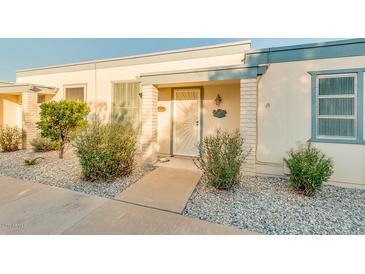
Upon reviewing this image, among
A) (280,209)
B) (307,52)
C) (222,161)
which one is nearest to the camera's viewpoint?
(280,209)

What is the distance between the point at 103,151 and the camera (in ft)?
14.1

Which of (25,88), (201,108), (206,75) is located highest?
(25,88)

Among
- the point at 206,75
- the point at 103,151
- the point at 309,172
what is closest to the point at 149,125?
the point at 103,151

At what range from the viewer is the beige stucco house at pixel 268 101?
450 centimetres

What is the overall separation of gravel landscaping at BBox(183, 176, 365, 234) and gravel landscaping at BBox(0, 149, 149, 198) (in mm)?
1730

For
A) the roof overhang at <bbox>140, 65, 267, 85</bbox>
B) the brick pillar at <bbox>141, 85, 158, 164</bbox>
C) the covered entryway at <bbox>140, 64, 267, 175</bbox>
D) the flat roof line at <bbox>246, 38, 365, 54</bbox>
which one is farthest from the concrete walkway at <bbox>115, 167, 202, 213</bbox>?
the flat roof line at <bbox>246, 38, 365, 54</bbox>

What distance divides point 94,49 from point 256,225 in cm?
1010

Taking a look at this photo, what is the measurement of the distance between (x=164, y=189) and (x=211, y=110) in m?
3.77

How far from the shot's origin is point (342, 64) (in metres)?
4.49

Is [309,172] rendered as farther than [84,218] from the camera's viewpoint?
Yes

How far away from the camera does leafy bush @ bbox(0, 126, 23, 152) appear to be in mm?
7902

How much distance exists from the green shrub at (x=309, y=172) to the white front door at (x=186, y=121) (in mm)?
3542

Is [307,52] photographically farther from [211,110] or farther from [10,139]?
[10,139]

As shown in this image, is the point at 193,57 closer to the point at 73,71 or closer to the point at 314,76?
the point at 314,76
